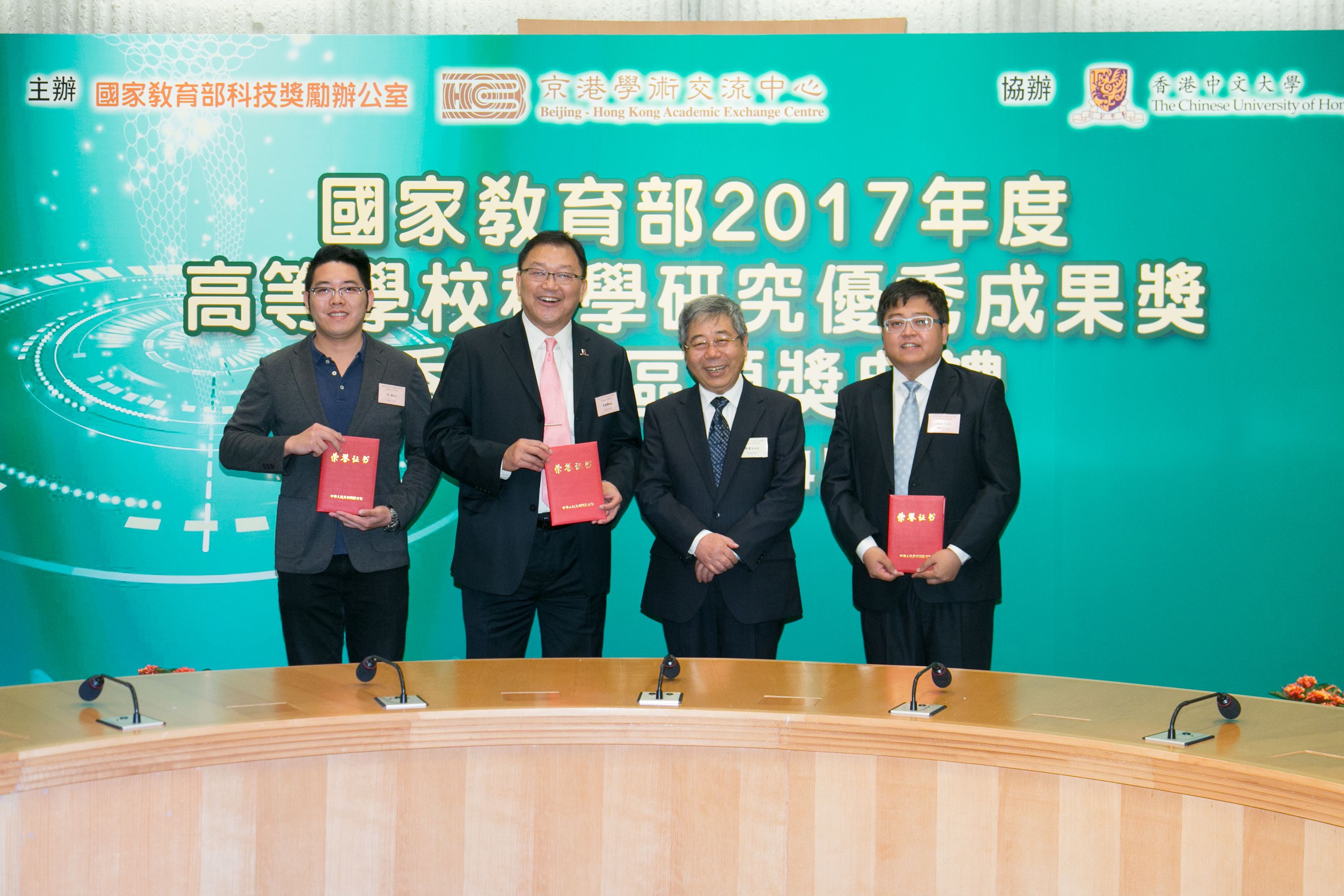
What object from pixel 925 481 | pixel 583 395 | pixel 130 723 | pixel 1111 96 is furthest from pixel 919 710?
pixel 1111 96

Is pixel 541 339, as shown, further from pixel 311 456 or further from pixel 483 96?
pixel 483 96

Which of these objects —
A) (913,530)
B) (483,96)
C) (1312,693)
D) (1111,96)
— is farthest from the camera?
(483,96)

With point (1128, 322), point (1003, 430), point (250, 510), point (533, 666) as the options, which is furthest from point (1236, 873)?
point (250, 510)

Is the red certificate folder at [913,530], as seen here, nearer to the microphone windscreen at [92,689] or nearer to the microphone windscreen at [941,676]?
the microphone windscreen at [941,676]

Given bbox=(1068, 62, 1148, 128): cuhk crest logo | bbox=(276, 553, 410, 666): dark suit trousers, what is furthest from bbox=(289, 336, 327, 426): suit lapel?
bbox=(1068, 62, 1148, 128): cuhk crest logo

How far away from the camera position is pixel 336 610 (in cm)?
308

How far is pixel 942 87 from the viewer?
4055 millimetres

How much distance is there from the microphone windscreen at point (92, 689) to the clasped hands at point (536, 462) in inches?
50.7

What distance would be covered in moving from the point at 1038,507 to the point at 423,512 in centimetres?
241

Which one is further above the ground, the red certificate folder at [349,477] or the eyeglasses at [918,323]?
the eyeglasses at [918,323]

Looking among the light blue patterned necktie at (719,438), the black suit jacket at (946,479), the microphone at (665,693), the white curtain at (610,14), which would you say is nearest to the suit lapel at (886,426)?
the black suit jacket at (946,479)

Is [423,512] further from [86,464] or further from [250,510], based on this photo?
[86,464]

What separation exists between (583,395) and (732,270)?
122 centimetres

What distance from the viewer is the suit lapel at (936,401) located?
9.95 ft
